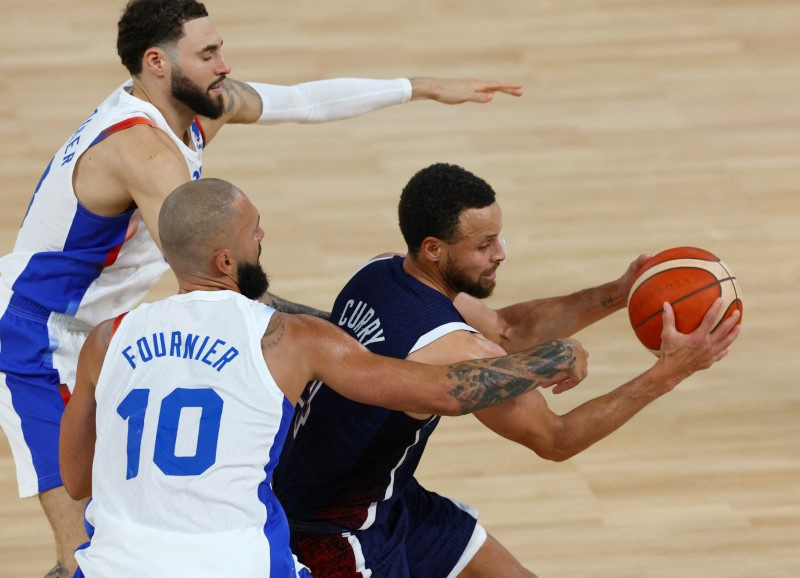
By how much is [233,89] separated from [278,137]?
3.02 metres

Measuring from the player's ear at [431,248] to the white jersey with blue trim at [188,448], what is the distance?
700 millimetres

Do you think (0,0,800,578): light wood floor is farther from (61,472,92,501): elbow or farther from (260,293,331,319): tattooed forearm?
(61,472,92,501): elbow

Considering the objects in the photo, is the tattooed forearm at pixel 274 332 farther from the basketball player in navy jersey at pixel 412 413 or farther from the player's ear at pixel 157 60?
the player's ear at pixel 157 60

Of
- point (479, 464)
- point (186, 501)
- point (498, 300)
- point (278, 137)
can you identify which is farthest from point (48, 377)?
point (278, 137)

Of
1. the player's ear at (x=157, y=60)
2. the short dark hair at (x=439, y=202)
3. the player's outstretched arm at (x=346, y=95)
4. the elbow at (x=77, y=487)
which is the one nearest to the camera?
the elbow at (x=77, y=487)

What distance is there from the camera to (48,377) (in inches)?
144

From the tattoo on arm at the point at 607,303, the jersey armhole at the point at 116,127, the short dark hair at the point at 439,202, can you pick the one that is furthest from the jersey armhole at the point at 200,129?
the tattoo on arm at the point at 607,303

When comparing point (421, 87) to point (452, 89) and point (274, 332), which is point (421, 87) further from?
point (274, 332)

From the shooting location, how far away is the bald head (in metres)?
2.92

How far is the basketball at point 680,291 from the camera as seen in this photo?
3436 millimetres

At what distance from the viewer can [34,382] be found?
3668 mm

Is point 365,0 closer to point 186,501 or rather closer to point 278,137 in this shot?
point 278,137

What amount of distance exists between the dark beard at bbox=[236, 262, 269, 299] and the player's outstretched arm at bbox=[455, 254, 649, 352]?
1.19m

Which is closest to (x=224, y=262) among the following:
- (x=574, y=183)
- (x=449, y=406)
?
(x=449, y=406)
